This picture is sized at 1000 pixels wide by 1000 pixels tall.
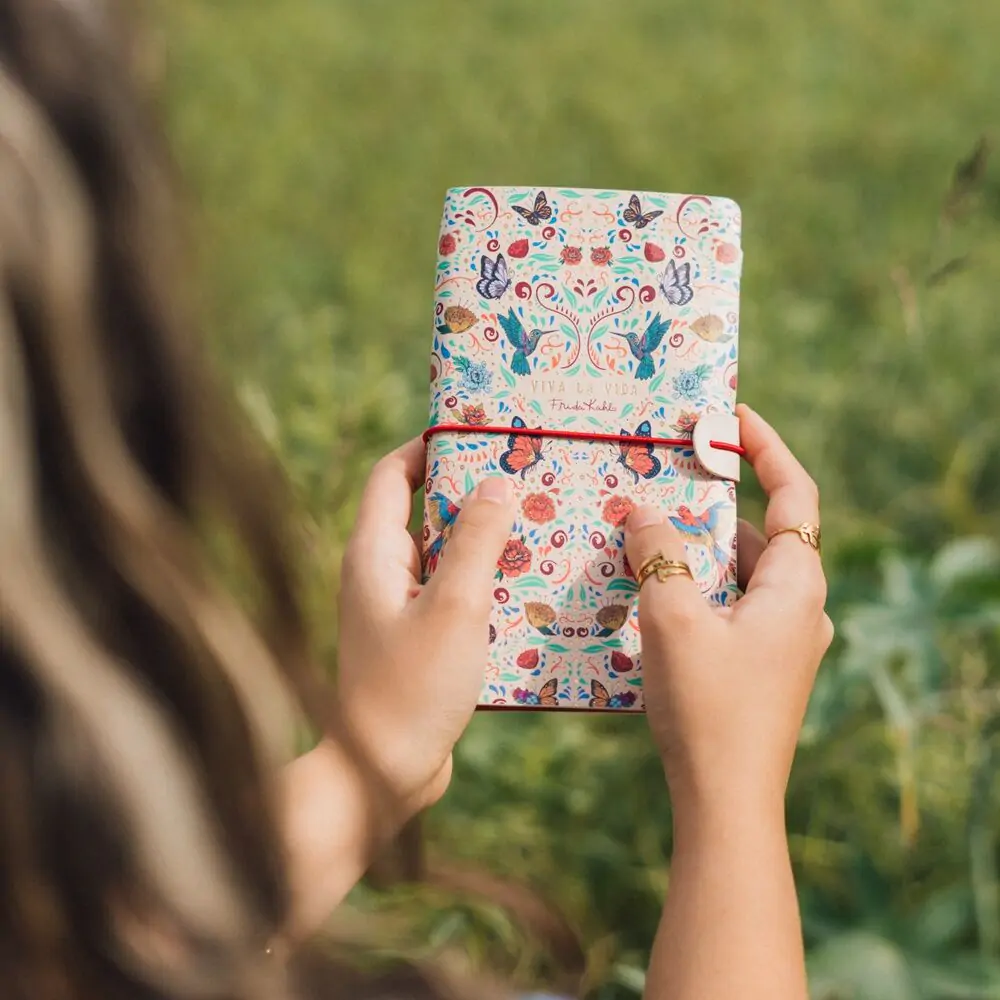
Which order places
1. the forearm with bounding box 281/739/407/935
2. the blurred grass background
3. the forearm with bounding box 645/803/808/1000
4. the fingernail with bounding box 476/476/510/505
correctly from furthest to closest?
1. the blurred grass background
2. the fingernail with bounding box 476/476/510/505
3. the forearm with bounding box 281/739/407/935
4. the forearm with bounding box 645/803/808/1000

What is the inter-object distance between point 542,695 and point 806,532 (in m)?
0.29

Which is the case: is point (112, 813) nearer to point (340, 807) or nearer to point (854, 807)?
point (340, 807)

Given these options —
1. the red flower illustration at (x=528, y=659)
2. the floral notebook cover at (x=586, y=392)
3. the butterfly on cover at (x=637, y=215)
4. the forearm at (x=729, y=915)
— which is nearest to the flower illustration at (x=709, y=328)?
the floral notebook cover at (x=586, y=392)

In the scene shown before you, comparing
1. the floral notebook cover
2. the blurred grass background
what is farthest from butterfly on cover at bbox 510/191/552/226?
the blurred grass background

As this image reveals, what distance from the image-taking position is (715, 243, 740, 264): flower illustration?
1.21m

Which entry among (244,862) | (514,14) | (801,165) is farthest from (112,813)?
(514,14)

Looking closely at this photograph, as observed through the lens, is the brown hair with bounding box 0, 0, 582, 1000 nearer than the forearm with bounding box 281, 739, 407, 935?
Yes

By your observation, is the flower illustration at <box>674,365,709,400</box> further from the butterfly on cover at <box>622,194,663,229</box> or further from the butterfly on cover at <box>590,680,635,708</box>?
the butterfly on cover at <box>590,680,635,708</box>

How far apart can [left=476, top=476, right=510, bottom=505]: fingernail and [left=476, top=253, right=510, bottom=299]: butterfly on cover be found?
18cm

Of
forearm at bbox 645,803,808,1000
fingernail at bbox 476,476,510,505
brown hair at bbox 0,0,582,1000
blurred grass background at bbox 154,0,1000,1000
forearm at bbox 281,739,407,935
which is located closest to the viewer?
brown hair at bbox 0,0,582,1000

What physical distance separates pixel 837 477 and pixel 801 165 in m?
1.00

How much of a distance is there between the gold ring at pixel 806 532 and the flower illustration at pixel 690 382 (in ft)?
0.50

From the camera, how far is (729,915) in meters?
0.95

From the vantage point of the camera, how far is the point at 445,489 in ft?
3.96
